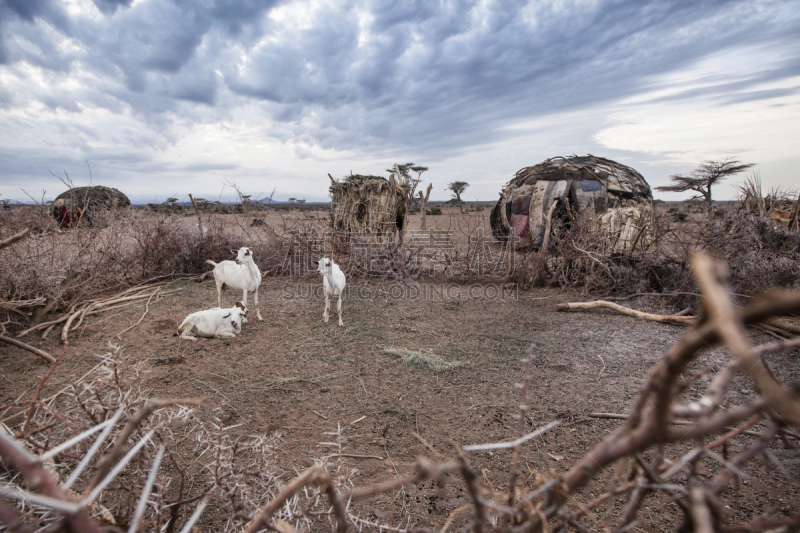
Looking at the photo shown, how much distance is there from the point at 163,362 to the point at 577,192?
41.9ft

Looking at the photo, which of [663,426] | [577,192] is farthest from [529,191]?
[663,426]

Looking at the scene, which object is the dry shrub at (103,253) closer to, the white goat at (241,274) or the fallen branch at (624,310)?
the white goat at (241,274)

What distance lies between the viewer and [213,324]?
5910mm

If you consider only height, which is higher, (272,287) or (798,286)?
(798,286)

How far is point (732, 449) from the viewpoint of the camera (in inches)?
133

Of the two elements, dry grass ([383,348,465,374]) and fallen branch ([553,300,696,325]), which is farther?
fallen branch ([553,300,696,325])

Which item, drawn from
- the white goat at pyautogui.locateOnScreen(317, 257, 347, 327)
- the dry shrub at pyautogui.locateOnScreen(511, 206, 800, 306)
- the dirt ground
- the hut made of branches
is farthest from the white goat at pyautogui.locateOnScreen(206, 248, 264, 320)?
the dry shrub at pyautogui.locateOnScreen(511, 206, 800, 306)

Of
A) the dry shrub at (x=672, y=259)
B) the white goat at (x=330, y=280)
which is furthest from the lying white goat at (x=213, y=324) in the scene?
the dry shrub at (x=672, y=259)

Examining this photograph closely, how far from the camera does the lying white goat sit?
5.84m

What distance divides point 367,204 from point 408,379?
6.96 meters

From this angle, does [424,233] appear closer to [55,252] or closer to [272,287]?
[272,287]

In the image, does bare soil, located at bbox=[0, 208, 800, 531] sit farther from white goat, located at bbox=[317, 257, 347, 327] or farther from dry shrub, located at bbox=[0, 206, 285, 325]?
dry shrub, located at bbox=[0, 206, 285, 325]

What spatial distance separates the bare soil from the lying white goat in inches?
6.7

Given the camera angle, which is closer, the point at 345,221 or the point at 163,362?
the point at 163,362
